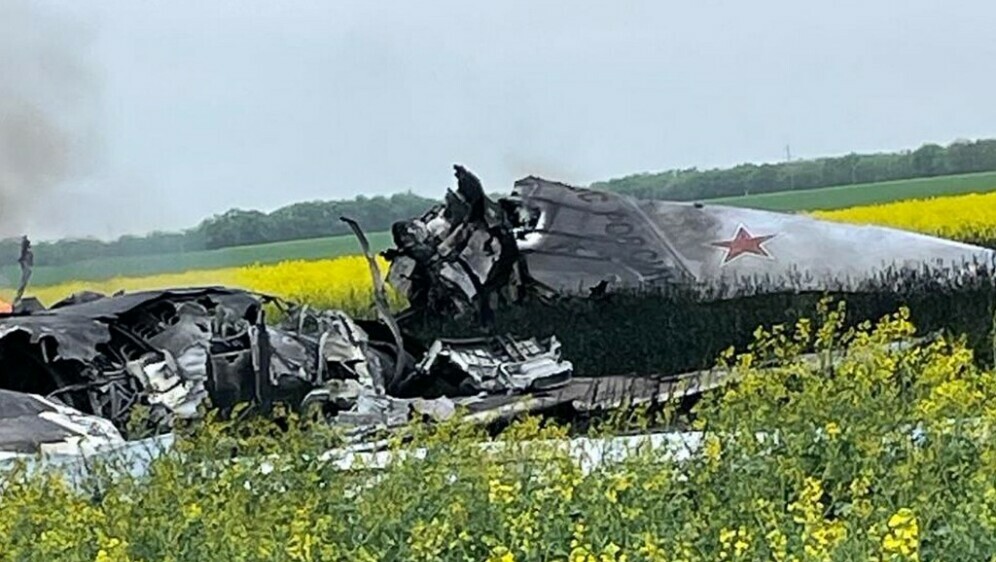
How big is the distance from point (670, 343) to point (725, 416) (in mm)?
6240

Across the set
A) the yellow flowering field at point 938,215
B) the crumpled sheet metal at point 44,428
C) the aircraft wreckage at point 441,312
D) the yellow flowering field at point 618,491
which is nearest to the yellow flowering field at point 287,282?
the aircraft wreckage at point 441,312

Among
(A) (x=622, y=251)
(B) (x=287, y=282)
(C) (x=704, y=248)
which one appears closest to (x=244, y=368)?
(A) (x=622, y=251)

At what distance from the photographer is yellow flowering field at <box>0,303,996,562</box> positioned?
2.88 meters

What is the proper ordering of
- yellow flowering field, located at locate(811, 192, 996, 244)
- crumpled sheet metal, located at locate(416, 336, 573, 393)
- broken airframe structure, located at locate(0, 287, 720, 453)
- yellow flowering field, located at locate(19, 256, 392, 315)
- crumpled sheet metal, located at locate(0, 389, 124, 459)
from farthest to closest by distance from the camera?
yellow flowering field, located at locate(811, 192, 996, 244) → yellow flowering field, located at locate(19, 256, 392, 315) → crumpled sheet metal, located at locate(416, 336, 573, 393) → broken airframe structure, located at locate(0, 287, 720, 453) → crumpled sheet metal, located at locate(0, 389, 124, 459)

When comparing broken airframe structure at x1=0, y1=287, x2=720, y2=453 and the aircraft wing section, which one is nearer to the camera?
broken airframe structure at x1=0, y1=287, x2=720, y2=453

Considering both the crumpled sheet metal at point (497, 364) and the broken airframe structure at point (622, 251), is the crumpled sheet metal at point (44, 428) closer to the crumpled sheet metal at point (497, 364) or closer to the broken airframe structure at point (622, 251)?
the crumpled sheet metal at point (497, 364)

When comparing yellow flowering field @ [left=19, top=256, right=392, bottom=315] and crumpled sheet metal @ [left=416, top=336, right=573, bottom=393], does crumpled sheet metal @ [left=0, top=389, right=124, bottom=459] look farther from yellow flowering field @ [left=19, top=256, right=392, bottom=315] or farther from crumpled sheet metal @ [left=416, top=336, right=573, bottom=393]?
yellow flowering field @ [left=19, top=256, right=392, bottom=315]

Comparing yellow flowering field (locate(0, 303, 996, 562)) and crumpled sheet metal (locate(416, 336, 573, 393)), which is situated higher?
yellow flowering field (locate(0, 303, 996, 562))

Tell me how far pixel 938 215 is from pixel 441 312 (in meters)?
6.36

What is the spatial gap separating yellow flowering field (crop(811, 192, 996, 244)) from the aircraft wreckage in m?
1.93

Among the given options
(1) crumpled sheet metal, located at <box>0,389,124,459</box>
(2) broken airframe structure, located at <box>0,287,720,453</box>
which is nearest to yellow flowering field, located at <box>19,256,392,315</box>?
(2) broken airframe structure, located at <box>0,287,720,453</box>

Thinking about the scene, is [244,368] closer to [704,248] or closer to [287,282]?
[704,248]

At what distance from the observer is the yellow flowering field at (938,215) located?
1375 centimetres

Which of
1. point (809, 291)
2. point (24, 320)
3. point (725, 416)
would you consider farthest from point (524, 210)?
point (725, 416)
